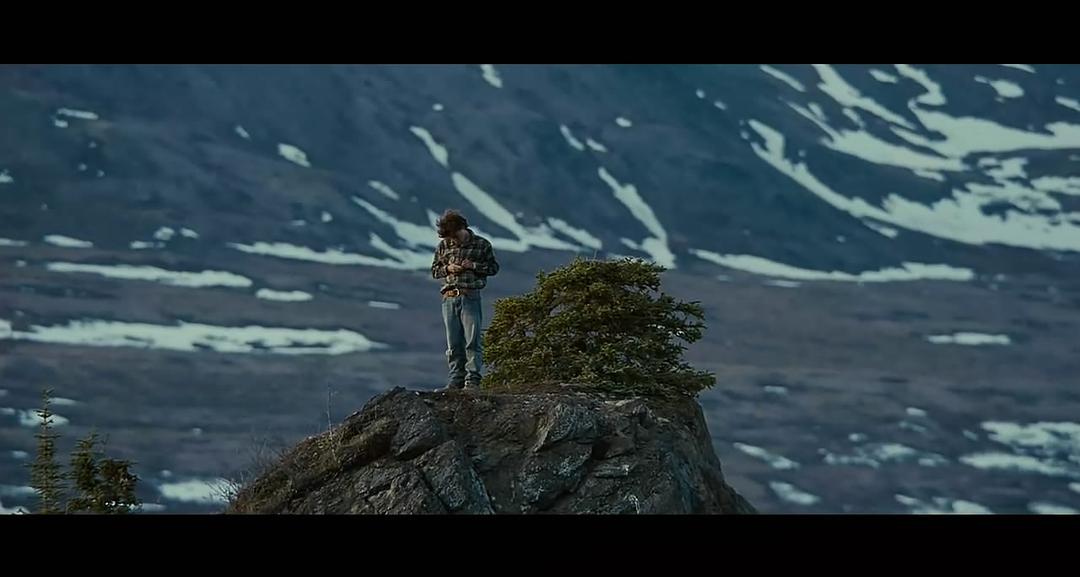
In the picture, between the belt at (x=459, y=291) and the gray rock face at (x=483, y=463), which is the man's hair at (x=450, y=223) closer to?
the belt at (x=459, y=291)

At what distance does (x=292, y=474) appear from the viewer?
78.0ft

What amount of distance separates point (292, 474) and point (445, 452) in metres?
3.00

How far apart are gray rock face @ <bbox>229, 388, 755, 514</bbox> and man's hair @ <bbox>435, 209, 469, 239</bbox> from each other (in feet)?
11.0

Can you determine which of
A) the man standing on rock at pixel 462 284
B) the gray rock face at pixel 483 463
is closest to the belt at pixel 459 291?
the man standing on rock at pixel 462 284

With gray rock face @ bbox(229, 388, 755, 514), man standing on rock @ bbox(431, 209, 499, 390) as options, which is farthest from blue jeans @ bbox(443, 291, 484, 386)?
gray rock face @ bbox(229, 388, 755, 514)

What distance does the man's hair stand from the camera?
85.3 feet

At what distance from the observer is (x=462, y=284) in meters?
25.9

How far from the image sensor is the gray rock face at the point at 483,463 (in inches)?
896

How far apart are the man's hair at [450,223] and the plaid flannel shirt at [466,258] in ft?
0.54

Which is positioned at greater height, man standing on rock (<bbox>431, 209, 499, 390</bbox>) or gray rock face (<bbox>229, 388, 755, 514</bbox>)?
man standing on rock (<bbox>431, 209, 499, 390</bbox>)

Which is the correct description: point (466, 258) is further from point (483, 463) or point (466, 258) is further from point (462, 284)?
point (483, 463)

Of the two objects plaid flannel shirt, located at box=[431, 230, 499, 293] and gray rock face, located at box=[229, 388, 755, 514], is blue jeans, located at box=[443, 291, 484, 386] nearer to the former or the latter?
plaid flannel shirt, located at box=[431, 230, 499, 293]
